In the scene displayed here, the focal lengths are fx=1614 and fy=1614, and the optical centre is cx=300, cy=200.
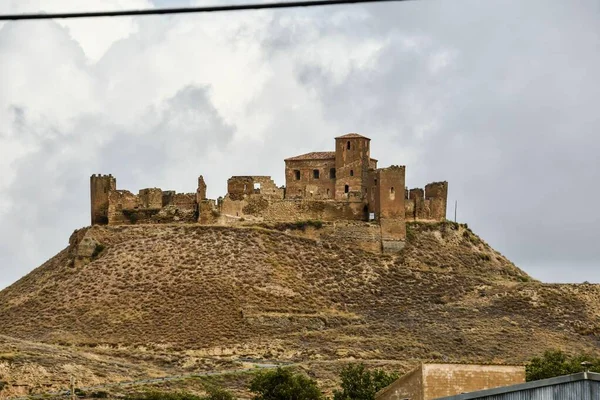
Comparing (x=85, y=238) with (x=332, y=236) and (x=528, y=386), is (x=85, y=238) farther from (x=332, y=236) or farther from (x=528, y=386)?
(x=528, y=386)

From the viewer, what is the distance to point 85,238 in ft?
326

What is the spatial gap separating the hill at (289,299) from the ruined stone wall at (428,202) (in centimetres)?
68

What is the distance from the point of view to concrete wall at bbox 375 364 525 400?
140ft

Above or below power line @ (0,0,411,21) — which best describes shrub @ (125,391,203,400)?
below

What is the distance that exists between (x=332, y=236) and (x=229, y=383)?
25.6 metres

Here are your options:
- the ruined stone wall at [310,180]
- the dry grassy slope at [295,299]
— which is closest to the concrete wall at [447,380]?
the dry grassy slope at [295,299]

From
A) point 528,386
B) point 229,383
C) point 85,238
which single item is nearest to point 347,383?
point 229,383

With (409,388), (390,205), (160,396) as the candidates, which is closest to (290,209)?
(390,205)

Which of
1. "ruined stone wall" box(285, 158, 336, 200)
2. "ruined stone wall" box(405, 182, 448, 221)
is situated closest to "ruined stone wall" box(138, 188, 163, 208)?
"ruined stone wall" box(285, 158, 336, 200)

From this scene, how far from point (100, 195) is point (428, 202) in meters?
20.4

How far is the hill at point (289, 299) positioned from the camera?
86938 millimetres

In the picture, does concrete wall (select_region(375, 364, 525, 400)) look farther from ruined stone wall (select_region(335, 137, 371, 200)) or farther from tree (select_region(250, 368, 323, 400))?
ruined stone wall (select_region(335, 137, 371, 200))

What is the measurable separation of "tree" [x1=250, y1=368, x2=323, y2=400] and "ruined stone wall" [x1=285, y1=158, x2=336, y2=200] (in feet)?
116

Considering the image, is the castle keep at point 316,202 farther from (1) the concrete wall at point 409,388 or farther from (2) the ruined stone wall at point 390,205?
(1) the concrete wall at point 409,388
